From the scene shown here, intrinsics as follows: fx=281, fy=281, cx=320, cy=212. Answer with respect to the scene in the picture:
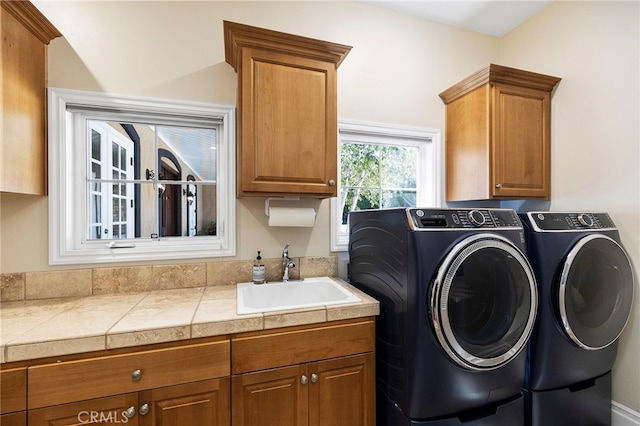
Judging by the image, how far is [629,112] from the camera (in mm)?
1669

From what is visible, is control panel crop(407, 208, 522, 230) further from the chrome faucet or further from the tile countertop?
the chrome faucet

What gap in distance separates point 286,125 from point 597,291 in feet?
→ 6.43

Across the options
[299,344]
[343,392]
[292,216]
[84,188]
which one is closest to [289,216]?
[292,216]

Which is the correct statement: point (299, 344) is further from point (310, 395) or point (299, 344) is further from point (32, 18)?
point (32, 18)

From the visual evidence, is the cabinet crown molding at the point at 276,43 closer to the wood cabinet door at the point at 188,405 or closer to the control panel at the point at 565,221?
the control panel at the point at 565,221

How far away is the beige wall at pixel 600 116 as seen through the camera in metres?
1.66

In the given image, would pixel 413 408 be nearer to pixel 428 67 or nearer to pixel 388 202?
pixel 388 202

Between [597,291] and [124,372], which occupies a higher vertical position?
[597,291]

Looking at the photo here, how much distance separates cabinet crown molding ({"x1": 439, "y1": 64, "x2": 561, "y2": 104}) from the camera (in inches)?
74.9

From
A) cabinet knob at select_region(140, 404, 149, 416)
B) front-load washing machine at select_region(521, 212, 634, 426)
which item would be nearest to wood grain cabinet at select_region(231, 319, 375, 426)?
cabinet knob at select_region(140, 404, 149, 416)

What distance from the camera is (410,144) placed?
2305 mm

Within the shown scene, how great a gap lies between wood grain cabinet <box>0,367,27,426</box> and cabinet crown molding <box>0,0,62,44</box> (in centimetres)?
148

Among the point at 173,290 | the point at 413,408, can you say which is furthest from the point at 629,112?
the point at 173,290

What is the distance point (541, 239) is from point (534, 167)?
82 centimetres
